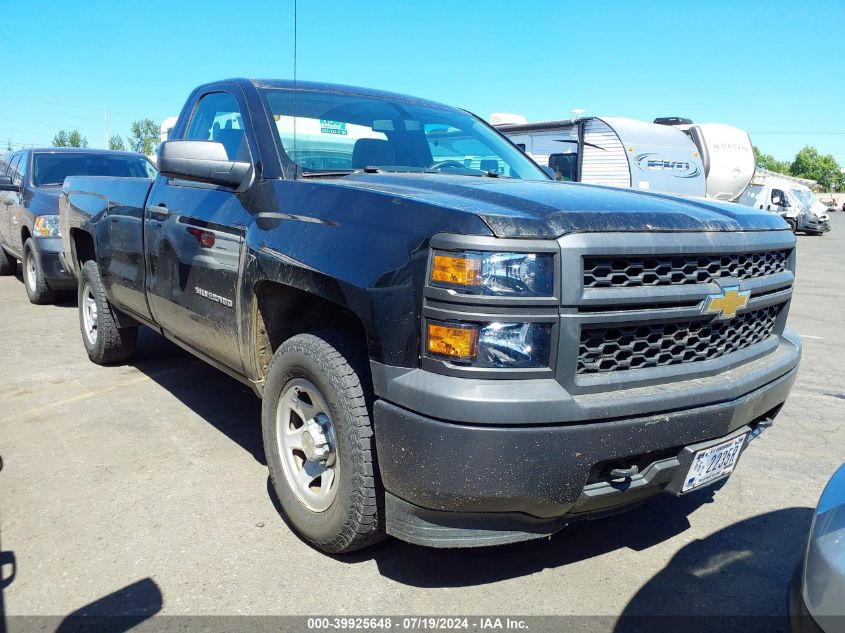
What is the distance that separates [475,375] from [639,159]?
13.3 metres

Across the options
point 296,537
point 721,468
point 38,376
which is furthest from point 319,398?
point 38,376

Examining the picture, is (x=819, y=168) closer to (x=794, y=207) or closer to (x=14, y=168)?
A: (x=794, y=207)

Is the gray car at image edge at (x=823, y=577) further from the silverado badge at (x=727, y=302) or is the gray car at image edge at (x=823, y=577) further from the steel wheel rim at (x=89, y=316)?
the steel wheel rim at (x=89, y=316)

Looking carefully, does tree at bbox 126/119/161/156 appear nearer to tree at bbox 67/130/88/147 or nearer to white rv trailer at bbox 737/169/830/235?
tree at bbox 67/130/88/147

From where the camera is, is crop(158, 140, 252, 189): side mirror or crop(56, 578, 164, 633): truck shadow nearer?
crop(56, 578, 164, 633): truck shadow

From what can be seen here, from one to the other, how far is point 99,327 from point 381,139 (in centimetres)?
303

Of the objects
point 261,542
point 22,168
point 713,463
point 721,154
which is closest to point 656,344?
point 713,463

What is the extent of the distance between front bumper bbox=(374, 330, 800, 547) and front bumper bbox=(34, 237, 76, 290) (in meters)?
6.76

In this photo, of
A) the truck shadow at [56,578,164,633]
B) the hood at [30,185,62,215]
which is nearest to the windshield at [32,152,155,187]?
the hood at [30,185,62,215]

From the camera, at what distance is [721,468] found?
100 inches

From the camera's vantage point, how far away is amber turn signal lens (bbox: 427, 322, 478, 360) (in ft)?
6.74

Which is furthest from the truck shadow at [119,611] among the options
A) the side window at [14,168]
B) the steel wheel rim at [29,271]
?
the side window at [14,168]

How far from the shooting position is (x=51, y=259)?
7.67 metres

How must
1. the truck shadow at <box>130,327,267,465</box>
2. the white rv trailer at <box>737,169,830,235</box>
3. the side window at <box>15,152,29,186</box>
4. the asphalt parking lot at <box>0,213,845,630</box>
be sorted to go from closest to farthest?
the asphalt parking lot at <box>0,213,845,630</box> < the truck shadow at <box>130,327,267,465</box> < the side window at <box>15,152,29,186</box> < the white rv trailer at <box>737,169,830,235</box>
